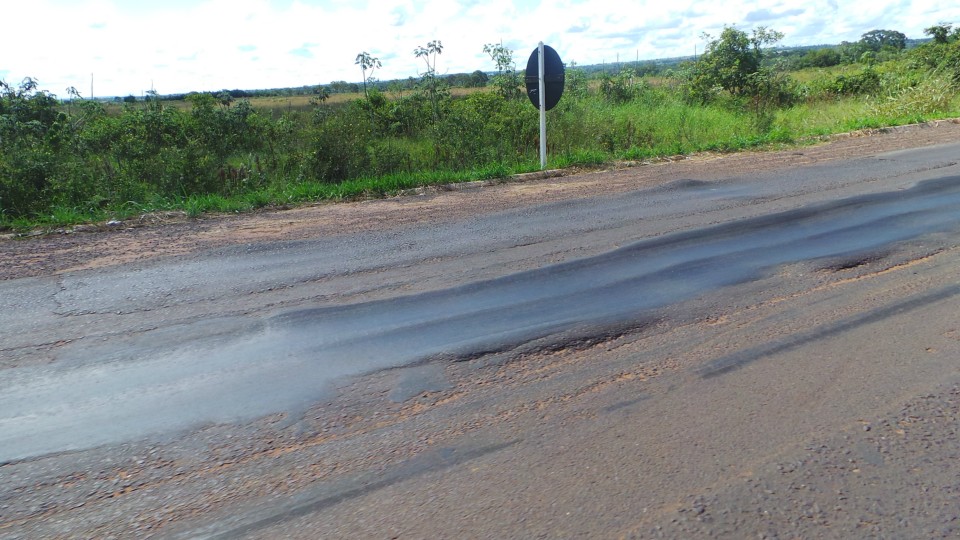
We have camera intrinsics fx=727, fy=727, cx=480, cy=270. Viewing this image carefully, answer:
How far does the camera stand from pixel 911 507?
3332 millimetres

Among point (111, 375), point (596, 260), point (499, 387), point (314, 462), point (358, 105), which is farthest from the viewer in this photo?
point (358, 105)

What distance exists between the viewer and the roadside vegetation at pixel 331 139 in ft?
37.4

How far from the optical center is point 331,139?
43.4 ft

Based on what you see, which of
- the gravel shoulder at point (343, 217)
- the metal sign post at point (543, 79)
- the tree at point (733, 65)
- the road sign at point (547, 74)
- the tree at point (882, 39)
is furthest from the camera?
the tree at point (882, 39)

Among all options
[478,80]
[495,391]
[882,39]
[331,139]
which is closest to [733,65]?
[478,80]

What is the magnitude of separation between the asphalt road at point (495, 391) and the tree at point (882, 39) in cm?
6658

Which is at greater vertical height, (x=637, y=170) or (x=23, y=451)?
(x=637, y=170)

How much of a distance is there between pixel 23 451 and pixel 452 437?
7.89ft

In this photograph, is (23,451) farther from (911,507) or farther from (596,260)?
(596,260)

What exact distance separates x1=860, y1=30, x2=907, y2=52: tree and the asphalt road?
66.6 metres

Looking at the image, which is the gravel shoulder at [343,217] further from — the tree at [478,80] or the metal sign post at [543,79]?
the tree at [478,80]

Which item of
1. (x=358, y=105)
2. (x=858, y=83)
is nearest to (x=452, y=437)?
(x=358, y=105)

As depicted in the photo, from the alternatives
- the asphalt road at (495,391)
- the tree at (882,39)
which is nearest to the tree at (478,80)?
the asphalt road at (495,391)

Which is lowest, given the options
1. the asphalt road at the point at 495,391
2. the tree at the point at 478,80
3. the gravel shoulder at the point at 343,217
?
the asphalt road at the point at 495,391
